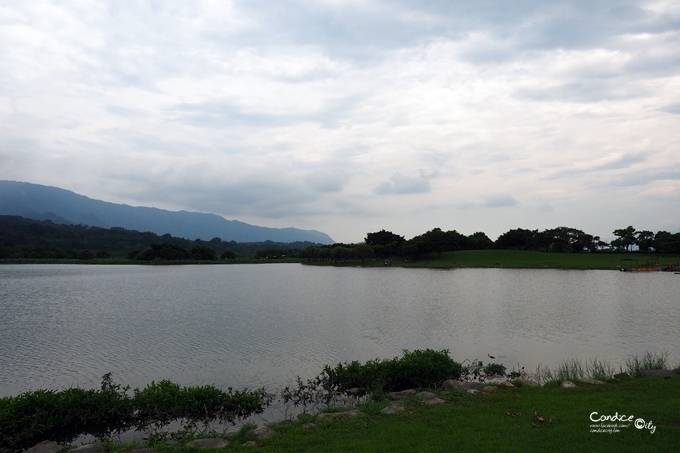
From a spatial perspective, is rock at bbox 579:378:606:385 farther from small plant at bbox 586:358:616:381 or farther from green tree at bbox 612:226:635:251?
green tree at bbox 612:226:635:251

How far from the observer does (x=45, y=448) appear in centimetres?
942

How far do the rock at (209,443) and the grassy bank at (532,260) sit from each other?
Result: 80.8 metres

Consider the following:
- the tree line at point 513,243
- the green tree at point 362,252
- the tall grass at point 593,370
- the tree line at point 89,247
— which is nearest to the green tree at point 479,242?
the tree line at point 513,243

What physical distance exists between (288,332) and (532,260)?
80.0 metres

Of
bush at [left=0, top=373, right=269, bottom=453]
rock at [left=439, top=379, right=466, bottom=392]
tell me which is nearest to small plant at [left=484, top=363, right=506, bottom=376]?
rock at [left=439, top=379, right=466, bottom=392]

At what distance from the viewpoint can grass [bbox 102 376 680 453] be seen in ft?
24.6

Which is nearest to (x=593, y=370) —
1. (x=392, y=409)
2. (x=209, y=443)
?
(x=392, y=409)

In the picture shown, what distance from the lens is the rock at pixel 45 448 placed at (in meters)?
9.31

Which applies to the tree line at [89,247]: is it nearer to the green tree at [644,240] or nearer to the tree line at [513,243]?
the tree line at [513,243]

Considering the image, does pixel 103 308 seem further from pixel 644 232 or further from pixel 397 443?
pixel 644 232

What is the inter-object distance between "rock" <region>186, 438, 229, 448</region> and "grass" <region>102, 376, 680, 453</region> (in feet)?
0.75

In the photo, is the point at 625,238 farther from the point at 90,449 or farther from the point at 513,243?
the point at 90,449

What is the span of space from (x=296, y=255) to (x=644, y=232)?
103573mm

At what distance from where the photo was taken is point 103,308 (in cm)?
3266
